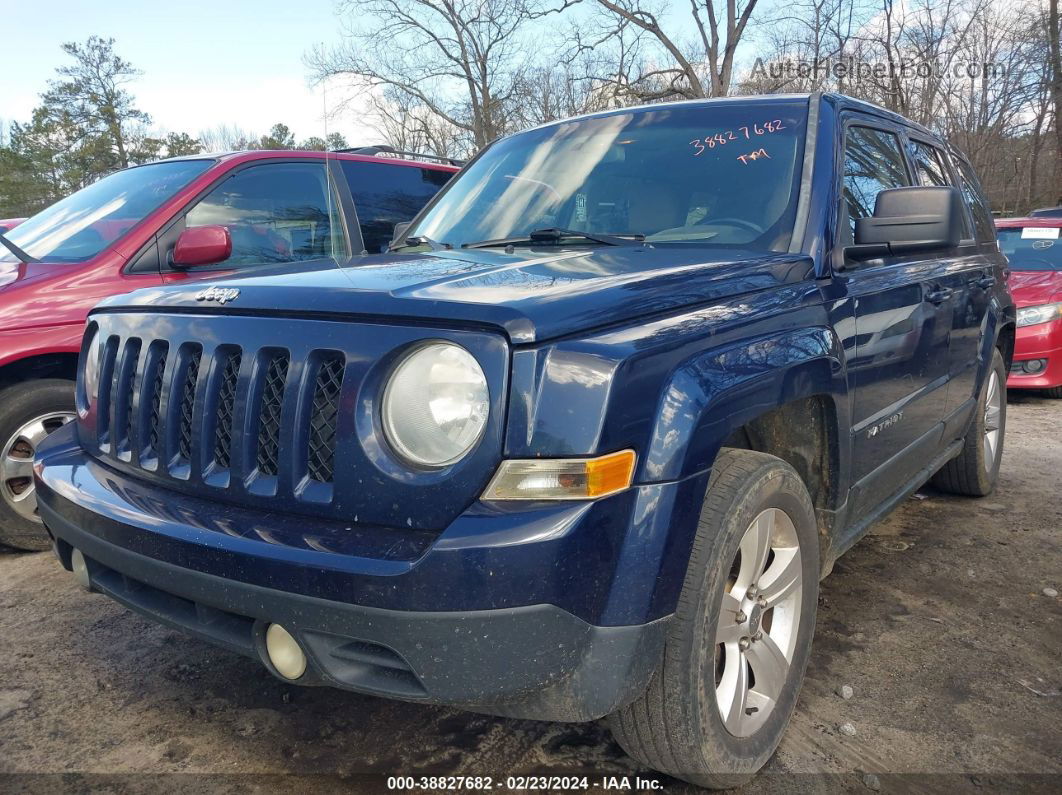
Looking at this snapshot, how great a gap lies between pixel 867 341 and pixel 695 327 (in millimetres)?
1068

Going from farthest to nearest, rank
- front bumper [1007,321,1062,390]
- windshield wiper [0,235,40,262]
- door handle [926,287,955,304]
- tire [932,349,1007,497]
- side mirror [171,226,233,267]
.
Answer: front bumper [1007,321,1062,390], tire [932,349,1007,497], windshield wiper [0,235,40,262], side mirror [171,226,233,267], door handle [926,287,955,304]

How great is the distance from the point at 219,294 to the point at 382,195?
3187 millimetres

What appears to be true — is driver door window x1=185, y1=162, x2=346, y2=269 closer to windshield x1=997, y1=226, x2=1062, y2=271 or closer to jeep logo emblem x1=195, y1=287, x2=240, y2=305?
jeep logo emblem x1=195, y1=287, x2=240, y2=305

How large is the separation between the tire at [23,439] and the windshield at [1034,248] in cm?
833

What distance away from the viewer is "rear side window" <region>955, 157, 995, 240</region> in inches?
174

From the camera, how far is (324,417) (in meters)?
1.80

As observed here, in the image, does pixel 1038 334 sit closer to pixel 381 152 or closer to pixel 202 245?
pixel 381 152

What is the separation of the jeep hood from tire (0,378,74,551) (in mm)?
1548

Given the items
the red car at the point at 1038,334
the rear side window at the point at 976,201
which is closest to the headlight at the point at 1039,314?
the red car at the point at 1038,334

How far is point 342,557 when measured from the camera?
5.44ft

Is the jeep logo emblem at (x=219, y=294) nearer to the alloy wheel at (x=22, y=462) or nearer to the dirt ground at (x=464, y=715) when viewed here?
the dirt ground at (x=464, y=715)

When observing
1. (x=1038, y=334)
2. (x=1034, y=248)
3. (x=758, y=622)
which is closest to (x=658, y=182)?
(x=758, y=622)

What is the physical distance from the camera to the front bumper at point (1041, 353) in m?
7.33

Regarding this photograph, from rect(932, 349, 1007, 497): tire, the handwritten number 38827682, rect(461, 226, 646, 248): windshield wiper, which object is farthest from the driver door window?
rect(932, 349, 1007, 497): tire
